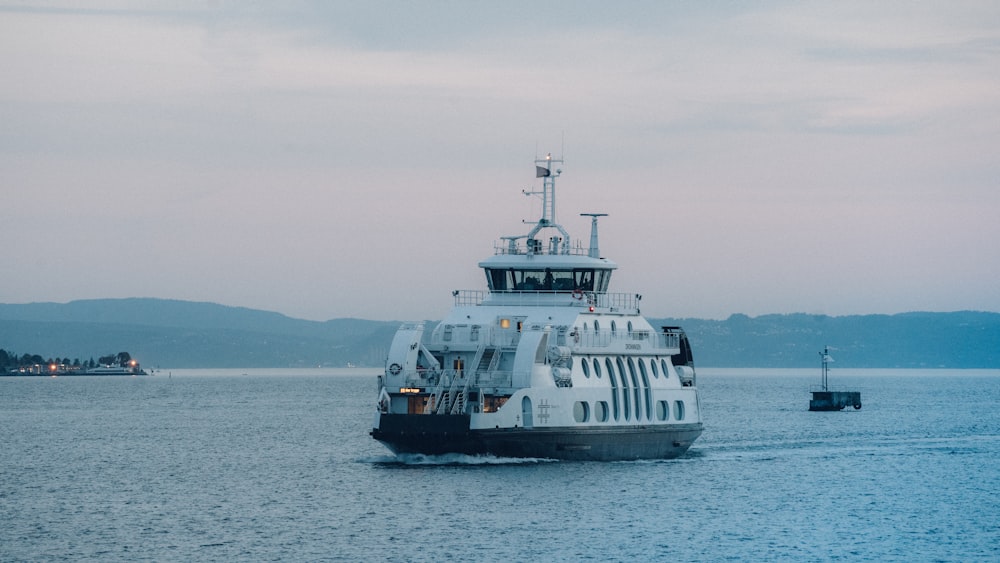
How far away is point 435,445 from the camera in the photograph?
53.0m

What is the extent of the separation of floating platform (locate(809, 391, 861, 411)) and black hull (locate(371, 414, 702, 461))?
2763 inches

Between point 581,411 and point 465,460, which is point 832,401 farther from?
point 465,460

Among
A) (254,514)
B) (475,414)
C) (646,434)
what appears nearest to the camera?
(254,514)

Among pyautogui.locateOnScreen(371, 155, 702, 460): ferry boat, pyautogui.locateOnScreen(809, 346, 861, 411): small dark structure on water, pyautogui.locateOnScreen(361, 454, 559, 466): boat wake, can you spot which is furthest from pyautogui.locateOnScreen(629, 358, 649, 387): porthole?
pyautogui.locateOnScreen(809, 346, 861, 411): small dark structure on water

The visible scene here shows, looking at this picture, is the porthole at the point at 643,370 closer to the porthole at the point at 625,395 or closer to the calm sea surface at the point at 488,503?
the porthole at the point at 625,395

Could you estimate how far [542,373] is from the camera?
53062 mm

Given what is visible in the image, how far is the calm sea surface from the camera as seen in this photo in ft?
133

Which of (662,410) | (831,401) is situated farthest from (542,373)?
(831,401)

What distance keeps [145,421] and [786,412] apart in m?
51.4

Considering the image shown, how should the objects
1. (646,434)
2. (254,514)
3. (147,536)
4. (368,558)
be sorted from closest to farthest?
1. (368,558)
2. (147,536)
3. (254,514)
4. (646,434)

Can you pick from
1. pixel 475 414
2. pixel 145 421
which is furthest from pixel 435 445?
pixel 145 421

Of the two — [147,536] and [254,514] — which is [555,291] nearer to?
[254,514]

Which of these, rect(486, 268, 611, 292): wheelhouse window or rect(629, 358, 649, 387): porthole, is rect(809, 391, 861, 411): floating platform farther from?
rect(486, 268, 611, 292): wheelhouse window

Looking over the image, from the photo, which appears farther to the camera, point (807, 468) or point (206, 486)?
point (807, 468)
